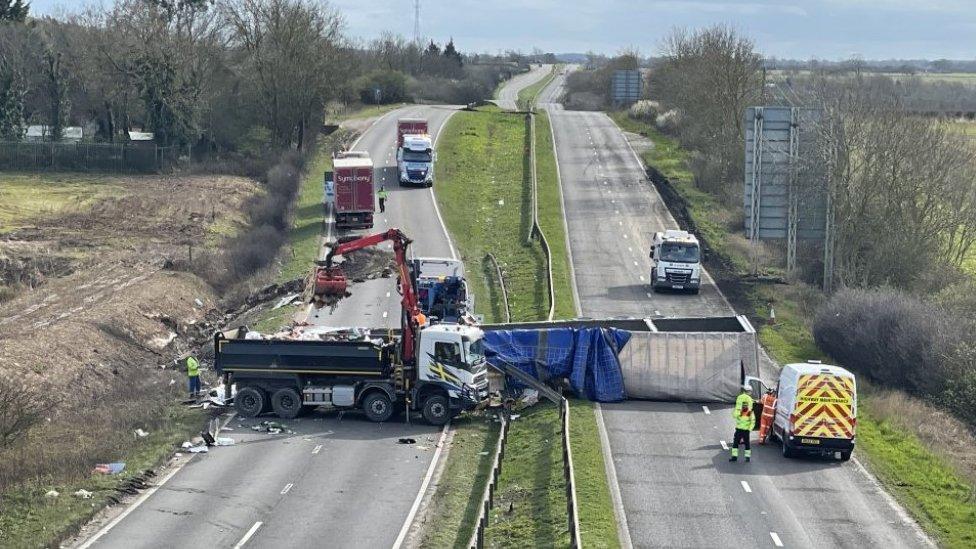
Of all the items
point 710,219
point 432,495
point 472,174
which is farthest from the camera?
point 472,174

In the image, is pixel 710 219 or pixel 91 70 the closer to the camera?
pixel 710 219

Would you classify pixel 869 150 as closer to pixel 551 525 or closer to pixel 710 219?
pixel 710 219

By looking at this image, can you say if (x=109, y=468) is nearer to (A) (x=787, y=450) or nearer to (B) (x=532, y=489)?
(B) (x=532, y=489)

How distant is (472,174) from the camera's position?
8144 centimetres

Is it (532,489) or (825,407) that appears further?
(825,407)

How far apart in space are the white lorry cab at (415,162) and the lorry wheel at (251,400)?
41.5 m

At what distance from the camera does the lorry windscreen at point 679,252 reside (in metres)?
51.4

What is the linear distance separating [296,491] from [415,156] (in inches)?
1921

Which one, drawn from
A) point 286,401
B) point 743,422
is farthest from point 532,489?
point 286,401

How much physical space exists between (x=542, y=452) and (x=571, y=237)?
116ft

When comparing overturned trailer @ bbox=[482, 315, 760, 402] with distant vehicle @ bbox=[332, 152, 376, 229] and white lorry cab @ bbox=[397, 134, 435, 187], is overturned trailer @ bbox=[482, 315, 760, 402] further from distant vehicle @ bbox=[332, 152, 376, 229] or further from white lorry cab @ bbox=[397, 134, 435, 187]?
white lorry cab @ bbox=[397, 134, 435, 187]

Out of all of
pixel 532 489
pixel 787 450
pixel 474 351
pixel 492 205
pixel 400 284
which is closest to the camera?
pixel 532 489

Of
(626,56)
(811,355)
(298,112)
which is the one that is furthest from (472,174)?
(626,56)

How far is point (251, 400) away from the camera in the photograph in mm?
33906
